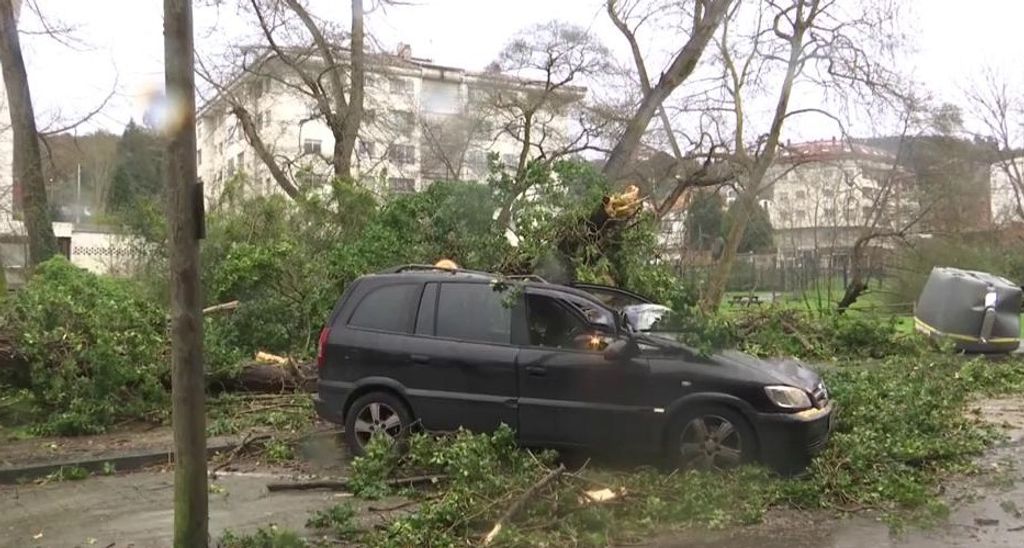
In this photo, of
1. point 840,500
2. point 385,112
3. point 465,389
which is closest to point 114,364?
point 465,389

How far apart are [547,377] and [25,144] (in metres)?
15.4

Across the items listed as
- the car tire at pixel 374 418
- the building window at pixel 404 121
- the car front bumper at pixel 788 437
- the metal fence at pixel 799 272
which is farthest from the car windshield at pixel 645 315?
the building window at pixel 404 121

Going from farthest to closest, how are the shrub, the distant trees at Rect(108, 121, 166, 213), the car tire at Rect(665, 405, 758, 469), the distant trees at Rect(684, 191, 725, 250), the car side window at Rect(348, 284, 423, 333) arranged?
the distant trees at Rect(108, 121, 166, 213) → the distant trees at Rect(684, 191, 725, 250) → the shrub → the car side window at Rect(348, 284, 423, 333) → the car tire at Rect(665, 405, 758, 469)

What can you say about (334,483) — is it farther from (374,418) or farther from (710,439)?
(710,439)

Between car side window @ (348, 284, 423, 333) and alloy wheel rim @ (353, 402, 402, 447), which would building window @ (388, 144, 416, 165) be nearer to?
car side window @ (348, 284, 423, 333)

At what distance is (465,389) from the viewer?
7422 mm

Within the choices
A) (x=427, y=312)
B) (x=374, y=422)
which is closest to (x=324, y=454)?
(x=374, y=422)

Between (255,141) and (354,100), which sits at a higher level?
(354,100)

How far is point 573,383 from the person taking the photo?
707 centimetres

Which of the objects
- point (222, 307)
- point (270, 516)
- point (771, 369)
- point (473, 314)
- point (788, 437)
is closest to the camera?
point (270, 516)

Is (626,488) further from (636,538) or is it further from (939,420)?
(939,420)

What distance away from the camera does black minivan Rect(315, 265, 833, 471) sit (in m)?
6.72

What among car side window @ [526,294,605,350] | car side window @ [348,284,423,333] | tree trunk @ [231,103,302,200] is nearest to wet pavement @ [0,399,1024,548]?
car side window @ [348,284,423,333]

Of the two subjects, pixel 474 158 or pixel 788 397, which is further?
pixel 474 158
